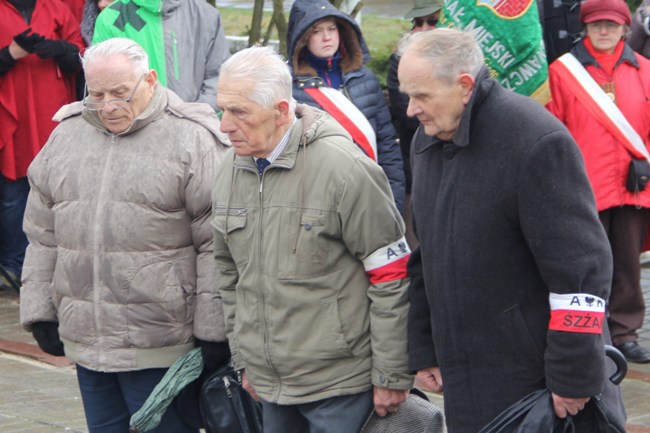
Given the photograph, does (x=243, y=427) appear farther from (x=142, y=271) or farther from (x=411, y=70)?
(x=411, y=70)

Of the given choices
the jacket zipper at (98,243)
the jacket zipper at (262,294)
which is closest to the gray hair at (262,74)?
the jacket zipper at (262,294)

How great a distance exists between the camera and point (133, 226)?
4445 mm

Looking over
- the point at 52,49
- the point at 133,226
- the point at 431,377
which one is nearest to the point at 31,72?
the point at 52,49

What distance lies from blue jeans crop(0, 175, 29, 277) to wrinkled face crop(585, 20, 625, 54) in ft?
13.3

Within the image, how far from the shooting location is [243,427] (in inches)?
178

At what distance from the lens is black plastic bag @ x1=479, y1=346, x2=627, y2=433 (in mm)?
3447

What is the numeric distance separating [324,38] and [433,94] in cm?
300

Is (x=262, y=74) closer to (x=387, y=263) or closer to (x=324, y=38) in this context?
(x=387, y=263)

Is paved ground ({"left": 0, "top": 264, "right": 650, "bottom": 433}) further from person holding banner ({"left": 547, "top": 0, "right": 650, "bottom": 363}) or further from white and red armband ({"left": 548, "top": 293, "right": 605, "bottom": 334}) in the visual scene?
white and red armband ({"left": 548, "top": 293, "right": 605, "bottom": 334})

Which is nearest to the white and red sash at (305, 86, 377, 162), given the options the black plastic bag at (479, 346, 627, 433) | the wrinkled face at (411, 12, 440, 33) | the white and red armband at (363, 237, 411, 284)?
the wrinkled face at (411, 12, 440, 33)

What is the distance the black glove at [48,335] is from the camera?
484 centimetres

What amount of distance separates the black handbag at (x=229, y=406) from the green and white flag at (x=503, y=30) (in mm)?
1682

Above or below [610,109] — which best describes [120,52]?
above

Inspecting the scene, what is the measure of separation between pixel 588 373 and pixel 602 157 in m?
3.33
